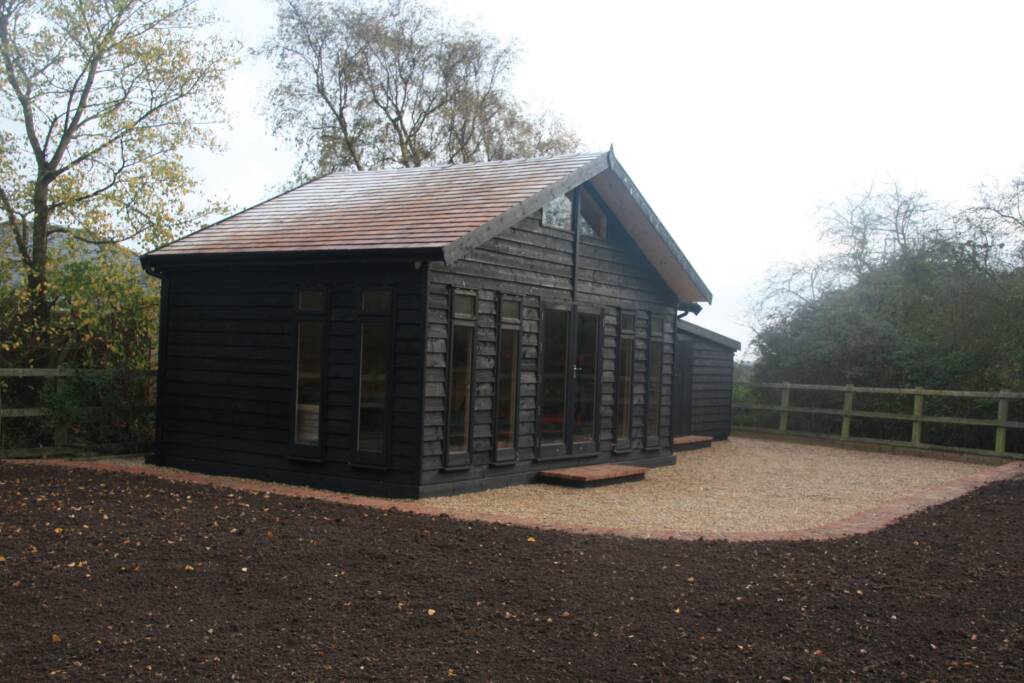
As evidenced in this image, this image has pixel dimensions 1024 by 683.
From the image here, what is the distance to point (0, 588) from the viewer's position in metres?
5.87

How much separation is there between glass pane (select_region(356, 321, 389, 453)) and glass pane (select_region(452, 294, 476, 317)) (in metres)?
0.78

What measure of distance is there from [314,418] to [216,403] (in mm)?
1653

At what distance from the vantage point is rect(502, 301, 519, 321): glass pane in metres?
11.4

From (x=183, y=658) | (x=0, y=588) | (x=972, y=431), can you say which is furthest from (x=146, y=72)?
(x=972, y=431)

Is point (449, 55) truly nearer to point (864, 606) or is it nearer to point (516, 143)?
point (516, 143)

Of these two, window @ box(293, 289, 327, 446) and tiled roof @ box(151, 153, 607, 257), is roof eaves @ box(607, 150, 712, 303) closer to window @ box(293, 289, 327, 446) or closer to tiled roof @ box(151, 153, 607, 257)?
tiled roof @ box(151, 153, 607, 257)

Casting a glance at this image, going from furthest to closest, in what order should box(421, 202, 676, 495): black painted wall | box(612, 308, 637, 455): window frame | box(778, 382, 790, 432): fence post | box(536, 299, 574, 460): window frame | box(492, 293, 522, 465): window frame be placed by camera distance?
box(778, 382, 790, 432): fence post < box(612, 308, 637, 455): window frame < box(536, 299, 574, 460): window frame < box(492, 293, 522, 465): window frame < box(421, 202, 676, 495): black painted wall

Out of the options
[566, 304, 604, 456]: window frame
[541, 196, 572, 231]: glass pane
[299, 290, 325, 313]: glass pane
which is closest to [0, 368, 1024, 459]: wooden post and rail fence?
[299, 290, 325, 313]: glass pane

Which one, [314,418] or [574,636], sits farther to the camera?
[314,418]

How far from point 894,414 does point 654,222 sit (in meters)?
7.48

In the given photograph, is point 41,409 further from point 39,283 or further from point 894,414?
point 894,414

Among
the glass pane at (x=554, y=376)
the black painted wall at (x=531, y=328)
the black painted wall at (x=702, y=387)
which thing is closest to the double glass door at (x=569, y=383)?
the glass pane at (x=554, y=376)

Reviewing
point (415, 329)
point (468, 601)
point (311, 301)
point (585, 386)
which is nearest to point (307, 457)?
point (311, 301)

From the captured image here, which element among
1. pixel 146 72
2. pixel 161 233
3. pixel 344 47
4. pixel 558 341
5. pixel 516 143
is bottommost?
pixel 558 341
